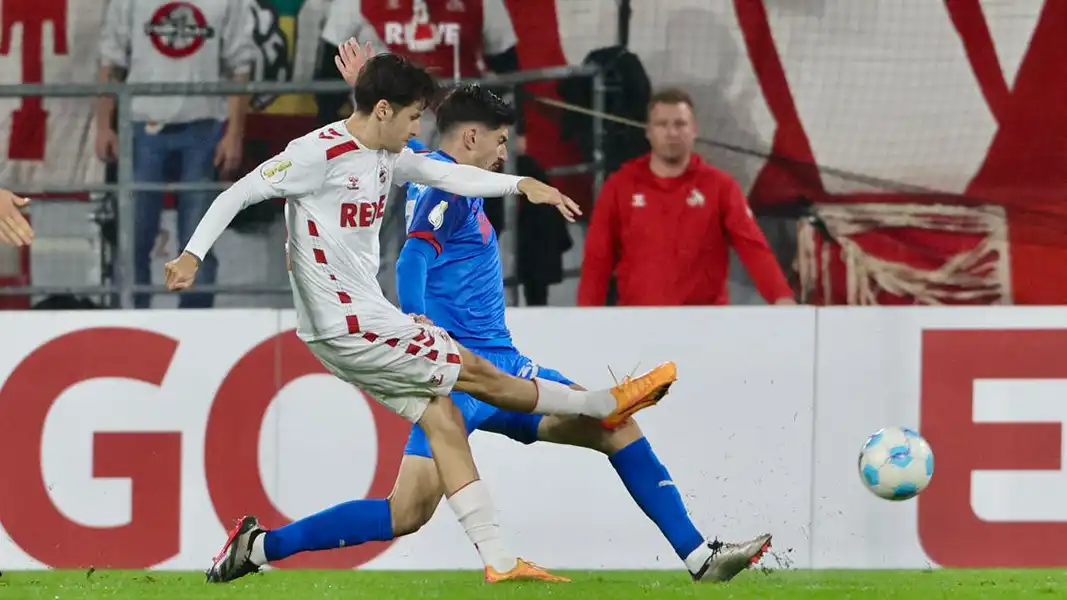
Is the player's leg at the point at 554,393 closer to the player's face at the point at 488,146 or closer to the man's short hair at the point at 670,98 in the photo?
the player's face at the point at 488,146

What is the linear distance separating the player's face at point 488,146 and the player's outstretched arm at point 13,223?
5.70 ft

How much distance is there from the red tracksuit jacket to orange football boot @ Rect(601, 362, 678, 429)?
176 cm

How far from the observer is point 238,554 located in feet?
19.8

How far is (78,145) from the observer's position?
800 cm

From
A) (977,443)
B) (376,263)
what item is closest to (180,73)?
(376,263)

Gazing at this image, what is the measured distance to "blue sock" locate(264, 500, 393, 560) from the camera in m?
5.99

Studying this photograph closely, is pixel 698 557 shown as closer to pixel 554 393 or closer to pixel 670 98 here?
pixel 554 393

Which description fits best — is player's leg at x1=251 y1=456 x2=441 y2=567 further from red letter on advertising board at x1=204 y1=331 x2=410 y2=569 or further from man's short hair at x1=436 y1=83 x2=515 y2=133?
red letter on advertising board at x1=204 y1=331 x2=410 y2=569

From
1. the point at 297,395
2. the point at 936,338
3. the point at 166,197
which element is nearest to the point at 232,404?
the point at 297,395

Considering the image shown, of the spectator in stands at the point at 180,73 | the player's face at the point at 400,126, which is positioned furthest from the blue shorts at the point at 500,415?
the spectator in stands at the point at 180,73

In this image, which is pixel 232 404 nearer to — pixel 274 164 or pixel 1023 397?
pixel 274 164

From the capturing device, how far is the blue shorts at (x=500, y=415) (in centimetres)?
602

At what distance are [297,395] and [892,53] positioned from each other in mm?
2973

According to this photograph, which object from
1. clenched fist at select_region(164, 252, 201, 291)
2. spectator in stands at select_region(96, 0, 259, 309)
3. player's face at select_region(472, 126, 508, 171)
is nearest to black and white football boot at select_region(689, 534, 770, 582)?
player's face at select_region(472, 126, 508, 171)
